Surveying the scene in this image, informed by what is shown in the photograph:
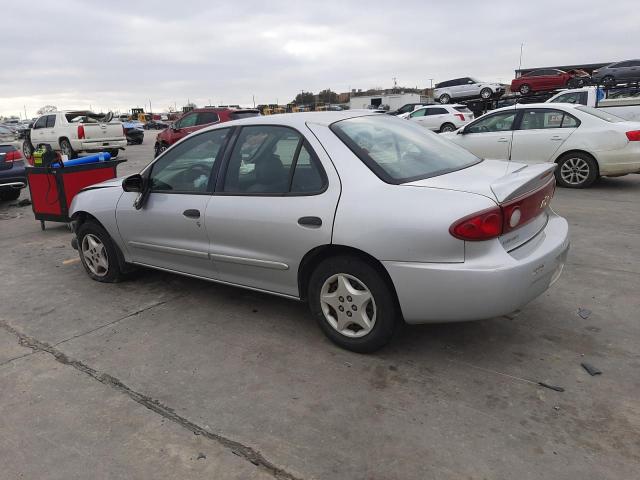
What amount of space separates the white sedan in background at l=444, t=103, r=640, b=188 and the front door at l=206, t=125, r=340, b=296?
20.4 ft

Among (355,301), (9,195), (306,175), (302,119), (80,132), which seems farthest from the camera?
(80,132)

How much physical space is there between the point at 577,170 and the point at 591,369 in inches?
261

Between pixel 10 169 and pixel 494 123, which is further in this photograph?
pixel 494 123

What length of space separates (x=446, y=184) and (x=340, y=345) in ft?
4.13

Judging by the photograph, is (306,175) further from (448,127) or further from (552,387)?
(448,127)

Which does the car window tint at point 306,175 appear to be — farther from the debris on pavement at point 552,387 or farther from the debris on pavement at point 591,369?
the debris on pavement at point 591,369

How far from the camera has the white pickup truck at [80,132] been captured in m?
16.4

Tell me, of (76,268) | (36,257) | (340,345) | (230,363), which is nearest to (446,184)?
(340,345)

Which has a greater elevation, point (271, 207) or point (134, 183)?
point (134, 183)

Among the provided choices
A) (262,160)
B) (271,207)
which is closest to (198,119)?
(262,160)

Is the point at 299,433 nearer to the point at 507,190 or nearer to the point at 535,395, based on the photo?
the point at 535,395

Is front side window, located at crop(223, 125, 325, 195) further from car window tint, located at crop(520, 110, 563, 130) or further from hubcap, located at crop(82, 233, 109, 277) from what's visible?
car window tint, located at crop(520, 110, 563, 130)

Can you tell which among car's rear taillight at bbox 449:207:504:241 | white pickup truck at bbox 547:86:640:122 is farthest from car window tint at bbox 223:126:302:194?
white pickup truck at bbox 547:86:640:122

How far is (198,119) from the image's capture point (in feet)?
50.1
